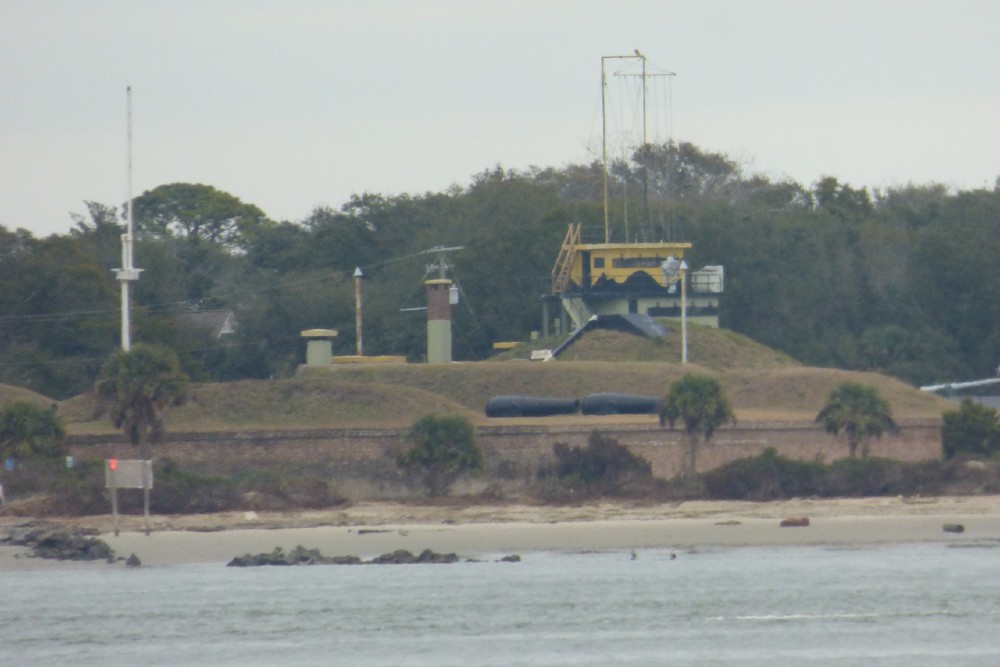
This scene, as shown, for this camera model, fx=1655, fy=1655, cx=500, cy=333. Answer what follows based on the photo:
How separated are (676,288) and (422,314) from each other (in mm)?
14043

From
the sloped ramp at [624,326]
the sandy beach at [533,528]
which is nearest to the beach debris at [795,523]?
the sandy beach at [533,528]

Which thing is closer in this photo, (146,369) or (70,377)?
(146,369)

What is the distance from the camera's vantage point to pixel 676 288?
2714 inches

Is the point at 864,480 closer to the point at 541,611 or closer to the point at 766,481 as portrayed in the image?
the point at 766,481

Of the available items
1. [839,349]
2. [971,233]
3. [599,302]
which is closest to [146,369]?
[599,302]

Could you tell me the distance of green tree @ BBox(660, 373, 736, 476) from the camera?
148 ft

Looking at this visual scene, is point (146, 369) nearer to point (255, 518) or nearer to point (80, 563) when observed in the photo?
point (255, 518)

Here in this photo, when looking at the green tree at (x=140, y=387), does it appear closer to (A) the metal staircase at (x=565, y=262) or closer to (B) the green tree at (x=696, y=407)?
(B) the green tree at (x=696, y=407)

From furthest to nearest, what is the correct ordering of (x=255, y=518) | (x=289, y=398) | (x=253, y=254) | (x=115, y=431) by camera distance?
(x=253, y=254)
(x=289, y=398)
(x=115, y=431)
(x=255, y=518)

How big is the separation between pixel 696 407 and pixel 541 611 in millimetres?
15513

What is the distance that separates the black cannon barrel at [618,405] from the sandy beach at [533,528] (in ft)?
25.5

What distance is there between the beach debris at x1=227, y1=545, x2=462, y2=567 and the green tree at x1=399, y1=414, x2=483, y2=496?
311 inches

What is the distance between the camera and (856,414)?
46.2m

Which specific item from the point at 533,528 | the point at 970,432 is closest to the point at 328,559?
the point at 533,528
